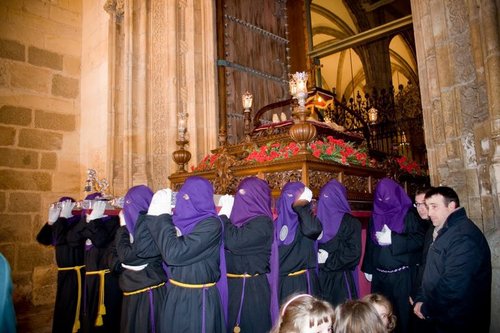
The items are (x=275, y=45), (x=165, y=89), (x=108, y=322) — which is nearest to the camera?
(x=108, y=322)

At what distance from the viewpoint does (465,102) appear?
12.8ft

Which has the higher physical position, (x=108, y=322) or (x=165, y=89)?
(x=165, y=89)

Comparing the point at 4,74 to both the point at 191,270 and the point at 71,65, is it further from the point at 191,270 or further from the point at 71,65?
the point at 191,270

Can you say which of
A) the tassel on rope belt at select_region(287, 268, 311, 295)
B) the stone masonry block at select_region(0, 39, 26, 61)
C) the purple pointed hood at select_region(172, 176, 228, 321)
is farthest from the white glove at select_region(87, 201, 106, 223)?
the stone masonry block at select_region(0, 39, 26, 61)

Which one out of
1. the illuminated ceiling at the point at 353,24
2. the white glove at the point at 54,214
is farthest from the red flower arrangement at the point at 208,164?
the illuminated ceiling at the point at 353,24

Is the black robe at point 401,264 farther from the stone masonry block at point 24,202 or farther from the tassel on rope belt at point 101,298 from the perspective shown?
the stone masonry block at point 24,202

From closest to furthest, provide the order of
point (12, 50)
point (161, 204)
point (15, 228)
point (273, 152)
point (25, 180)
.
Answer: point (161, 204)
point (273, 152)
point (15, 228)
point (25, 180)
point (12, 50)

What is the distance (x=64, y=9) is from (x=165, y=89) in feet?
9.34

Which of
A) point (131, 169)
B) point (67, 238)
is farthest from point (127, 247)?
point (131, 169)

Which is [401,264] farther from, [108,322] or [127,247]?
[108,322]

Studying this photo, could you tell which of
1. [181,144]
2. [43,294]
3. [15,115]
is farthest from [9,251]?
[181,144]

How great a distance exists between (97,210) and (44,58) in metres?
4.26

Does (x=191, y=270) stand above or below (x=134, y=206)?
below

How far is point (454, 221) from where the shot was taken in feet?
9.84
